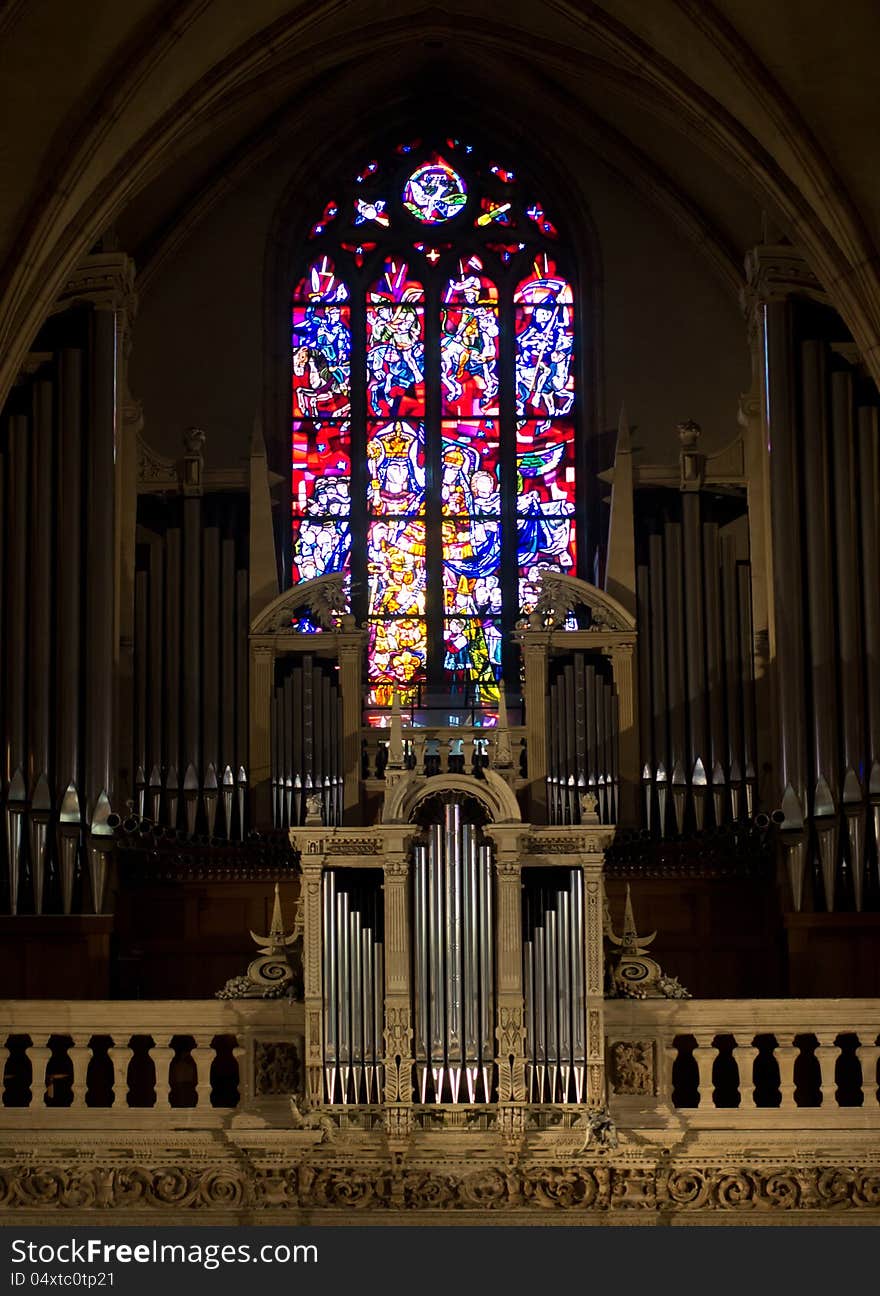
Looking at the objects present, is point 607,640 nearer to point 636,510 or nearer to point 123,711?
point 636,510

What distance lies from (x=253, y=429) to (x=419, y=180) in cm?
255

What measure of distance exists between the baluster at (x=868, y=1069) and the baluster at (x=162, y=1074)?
3727 millimetres

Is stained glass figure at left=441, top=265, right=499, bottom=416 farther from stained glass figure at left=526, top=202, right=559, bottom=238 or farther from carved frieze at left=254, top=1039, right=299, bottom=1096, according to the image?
carved frieze at left=254, top=1039, right=299, bottom=1096

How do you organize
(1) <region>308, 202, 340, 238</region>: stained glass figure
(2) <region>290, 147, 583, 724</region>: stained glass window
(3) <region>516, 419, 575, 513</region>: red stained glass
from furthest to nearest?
(1) <region>308, 202, 340, 238</region>: stained glass figure, (3) <region>516, 419, 575, 513</region>: red stained glass, (2) <region>290, 147, 583, 724</region>: stained glass window

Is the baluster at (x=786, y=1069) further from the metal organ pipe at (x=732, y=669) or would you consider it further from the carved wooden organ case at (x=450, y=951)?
the metal organ pipe at (x=732, y=669)

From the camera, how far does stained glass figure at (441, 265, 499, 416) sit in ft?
61.0

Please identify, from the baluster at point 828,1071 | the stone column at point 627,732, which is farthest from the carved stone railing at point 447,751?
the baluster at point 828,1071

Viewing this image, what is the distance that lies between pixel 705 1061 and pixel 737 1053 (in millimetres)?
179

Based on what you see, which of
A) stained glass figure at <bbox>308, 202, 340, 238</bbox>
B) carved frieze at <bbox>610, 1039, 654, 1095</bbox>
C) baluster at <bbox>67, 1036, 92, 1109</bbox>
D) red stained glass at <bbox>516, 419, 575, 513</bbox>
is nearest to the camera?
baluster at <bbox>67, 1036, 92, 1109</bbox>

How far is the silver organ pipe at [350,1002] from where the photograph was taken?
14.3 metres

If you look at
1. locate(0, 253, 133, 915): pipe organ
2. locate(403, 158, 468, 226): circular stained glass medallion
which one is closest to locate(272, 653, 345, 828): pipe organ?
locate(0, 253, 133, 915): pipe organ

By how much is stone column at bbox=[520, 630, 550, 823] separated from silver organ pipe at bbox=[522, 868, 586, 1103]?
6.20ft

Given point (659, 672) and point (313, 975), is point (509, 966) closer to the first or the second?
point (313, 975)

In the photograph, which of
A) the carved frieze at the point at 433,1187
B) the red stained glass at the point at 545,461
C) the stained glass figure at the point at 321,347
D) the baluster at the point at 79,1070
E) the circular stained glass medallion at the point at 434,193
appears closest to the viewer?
the carved frieze at the point at 433,1187
